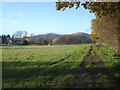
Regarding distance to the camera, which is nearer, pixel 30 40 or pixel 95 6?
pixel 95 6

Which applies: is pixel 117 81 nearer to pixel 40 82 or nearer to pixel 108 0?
pixel 40 82

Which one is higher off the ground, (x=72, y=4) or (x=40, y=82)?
(x=72, y=4)

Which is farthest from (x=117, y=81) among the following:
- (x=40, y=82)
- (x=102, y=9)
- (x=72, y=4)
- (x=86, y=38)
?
(x=86, y=38)

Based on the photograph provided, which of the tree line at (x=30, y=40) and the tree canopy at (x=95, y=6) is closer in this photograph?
the tree canopy at (x=95, y=6)

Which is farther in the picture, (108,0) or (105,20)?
(105,20)

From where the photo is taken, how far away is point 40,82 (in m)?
7.77

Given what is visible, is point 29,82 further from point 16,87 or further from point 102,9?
point 102,9

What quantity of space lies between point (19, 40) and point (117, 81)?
10808cm

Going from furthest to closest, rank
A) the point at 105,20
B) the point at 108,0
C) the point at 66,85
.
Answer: the point at 105,20 → the point at 108,0 → the point at 66,85

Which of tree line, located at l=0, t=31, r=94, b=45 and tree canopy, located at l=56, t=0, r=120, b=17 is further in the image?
tree line, located at l=0, t=31, r=94, b=45

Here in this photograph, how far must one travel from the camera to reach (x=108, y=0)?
1038 cm

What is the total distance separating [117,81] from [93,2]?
5570mm

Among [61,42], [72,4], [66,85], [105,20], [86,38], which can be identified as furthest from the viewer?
[61,42]

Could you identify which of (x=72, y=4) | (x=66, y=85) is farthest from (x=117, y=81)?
(x=72, y=4)
